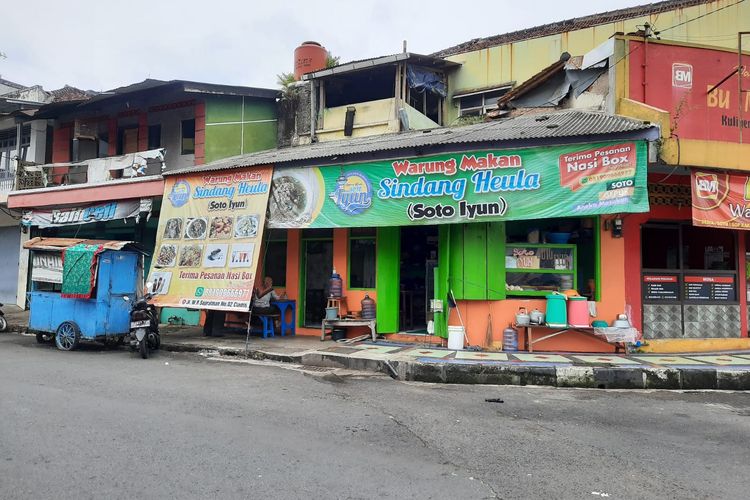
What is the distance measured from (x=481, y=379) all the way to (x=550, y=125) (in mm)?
5210

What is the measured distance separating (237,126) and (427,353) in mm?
10437

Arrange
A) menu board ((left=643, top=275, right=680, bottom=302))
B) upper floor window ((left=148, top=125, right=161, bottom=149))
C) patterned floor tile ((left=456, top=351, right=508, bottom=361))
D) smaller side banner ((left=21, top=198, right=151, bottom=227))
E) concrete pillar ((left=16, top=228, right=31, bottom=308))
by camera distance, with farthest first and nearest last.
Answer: concrete pillar ((left=16, top=228, right=31, bottom=308)) < upper floor window ((left=148, top=125, right=161, bottom=149)) < smaller side banner ((left=21, top=198, right=151, bottom=227)) < menu board ((left=643, top=275, right=680, bottom=302)) < patterned floor tile ((left=456, top=351, right=508, bottom=361))

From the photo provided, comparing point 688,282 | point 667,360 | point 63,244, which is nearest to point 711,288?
Result: point 688,282

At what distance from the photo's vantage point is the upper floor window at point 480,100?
1678 centimetres

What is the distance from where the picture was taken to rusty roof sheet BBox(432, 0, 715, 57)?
53.6 ft

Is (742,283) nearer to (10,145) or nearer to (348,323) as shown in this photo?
(348,323)

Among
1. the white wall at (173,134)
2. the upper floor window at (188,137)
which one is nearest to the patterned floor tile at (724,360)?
the white wall at (173,134)

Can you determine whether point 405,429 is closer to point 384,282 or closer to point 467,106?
point 384,282

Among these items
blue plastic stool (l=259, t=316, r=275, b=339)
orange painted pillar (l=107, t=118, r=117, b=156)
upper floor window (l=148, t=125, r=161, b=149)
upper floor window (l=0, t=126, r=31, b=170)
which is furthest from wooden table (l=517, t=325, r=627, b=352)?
upper floor window (l=0, t=126, r=31, b=170)

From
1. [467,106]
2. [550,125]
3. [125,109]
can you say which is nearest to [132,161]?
[125,109]

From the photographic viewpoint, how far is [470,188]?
9.59 metres

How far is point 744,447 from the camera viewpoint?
4.98 metres

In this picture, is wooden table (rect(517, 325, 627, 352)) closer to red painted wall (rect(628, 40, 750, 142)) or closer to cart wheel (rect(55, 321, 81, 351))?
red painted wall (rect(628, 40, 750, 142))

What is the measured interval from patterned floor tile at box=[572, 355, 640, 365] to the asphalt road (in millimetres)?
1069
